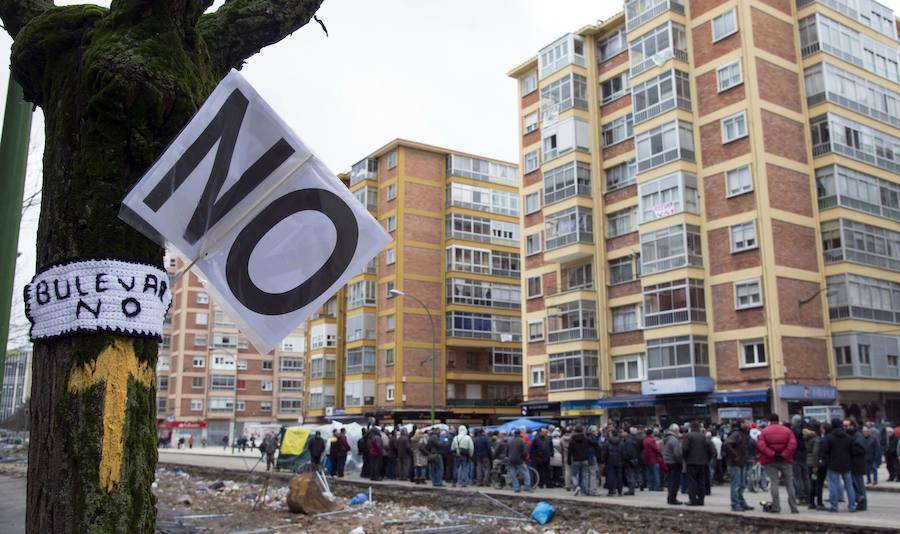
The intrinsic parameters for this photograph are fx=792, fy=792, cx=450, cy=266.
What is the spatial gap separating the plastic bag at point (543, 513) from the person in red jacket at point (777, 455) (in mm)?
4338

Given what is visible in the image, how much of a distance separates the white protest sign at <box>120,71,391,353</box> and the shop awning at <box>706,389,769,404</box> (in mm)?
35479

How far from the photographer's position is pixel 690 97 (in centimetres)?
4181

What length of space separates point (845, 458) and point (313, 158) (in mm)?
14678

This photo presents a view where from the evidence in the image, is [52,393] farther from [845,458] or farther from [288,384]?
[288,384]

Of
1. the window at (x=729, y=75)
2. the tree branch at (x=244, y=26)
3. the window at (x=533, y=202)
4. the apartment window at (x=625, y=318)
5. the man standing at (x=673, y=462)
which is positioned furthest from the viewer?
the window at (x=533, y=202)

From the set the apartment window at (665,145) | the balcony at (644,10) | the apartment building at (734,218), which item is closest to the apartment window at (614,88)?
the apartment building at (734,218)

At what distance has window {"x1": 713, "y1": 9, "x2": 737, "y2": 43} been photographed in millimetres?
40000

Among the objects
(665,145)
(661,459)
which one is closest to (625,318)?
(665,145)

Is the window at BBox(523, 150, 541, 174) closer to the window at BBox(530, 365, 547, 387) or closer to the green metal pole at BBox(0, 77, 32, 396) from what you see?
the window at BBox(530, 365, 547, 387)

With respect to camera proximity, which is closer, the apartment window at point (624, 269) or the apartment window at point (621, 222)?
the apartment window at point (624, 269)

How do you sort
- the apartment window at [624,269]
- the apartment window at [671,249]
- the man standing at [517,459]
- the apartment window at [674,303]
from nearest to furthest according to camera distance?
the man standing at [517,459]
the apartment window at [674,303]
the apartment window at [671,249]
the apartment window at [624,269]

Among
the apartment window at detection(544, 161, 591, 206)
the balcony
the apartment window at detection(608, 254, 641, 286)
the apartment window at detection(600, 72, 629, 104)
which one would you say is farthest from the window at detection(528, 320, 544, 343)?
the balcony

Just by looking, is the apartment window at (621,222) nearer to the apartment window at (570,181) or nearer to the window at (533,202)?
the apartment window at (570,181)

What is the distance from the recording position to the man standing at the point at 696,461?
53.5 ft
